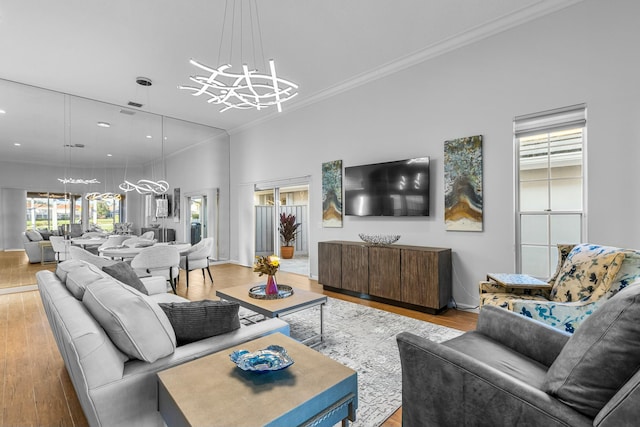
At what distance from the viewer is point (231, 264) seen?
761 centimetres

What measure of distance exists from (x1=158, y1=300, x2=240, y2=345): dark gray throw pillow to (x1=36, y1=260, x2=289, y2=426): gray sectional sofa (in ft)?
0.15

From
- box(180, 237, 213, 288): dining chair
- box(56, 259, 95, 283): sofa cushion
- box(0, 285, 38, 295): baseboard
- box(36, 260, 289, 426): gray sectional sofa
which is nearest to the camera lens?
box(36, 260, 289, 426): gray sectional sofa

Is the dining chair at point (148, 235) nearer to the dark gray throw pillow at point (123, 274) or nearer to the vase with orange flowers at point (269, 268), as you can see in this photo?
the dark gray throw pillow at point (123, 274)

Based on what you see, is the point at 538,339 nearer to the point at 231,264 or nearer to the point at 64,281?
the point at 64,281

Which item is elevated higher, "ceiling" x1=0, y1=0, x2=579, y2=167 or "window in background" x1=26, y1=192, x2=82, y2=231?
"ceiling" x1=0, y1=0, x2=579, y2=167

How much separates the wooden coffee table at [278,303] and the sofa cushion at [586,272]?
1.96m

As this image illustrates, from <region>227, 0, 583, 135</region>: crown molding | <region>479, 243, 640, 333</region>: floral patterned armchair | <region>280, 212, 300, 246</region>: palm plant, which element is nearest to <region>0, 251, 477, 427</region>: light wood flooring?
<region>479, 243, 640, 333</region>: floral patterned armchair

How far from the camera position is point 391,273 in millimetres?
4078

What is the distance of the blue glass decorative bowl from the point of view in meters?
1.27

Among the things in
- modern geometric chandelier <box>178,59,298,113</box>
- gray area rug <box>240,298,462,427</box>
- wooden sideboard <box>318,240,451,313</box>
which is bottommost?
gray area rug <box>240,298,462,427</box>

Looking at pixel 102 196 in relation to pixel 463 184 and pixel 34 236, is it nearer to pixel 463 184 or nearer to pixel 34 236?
pixel 34 236

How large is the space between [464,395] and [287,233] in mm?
7125

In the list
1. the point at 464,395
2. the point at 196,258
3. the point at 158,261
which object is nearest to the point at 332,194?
the point at 196,258

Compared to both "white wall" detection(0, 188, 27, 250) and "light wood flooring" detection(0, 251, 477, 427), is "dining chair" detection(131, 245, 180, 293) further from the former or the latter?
"white wall" detection(0, 188, 27, 250)
